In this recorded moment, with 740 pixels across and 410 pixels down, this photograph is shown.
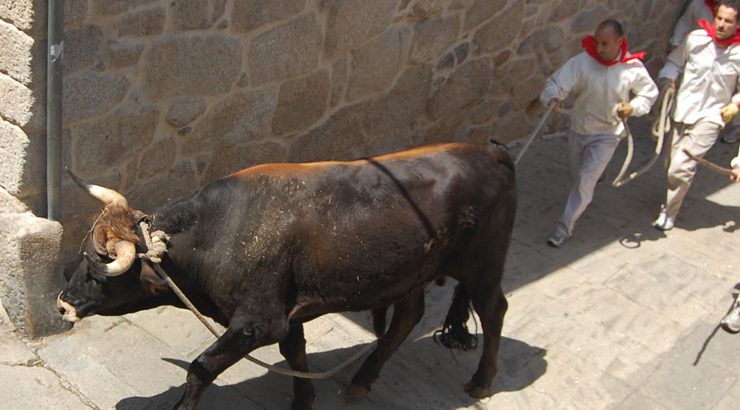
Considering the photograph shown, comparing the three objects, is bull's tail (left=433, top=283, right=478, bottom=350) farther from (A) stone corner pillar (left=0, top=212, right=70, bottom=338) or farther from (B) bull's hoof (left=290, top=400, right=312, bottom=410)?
(A) stone corner pillar (left=0, top=212, right=70, bottom=338)

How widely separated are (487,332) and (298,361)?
3.37ft

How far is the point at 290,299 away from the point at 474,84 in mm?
3543

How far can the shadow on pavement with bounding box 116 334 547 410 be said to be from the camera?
489cm

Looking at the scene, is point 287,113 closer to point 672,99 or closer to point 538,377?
point 538,377

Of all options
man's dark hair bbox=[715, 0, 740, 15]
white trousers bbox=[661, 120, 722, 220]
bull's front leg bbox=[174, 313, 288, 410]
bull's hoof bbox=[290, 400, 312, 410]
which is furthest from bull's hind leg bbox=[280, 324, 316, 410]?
man's dark hair bbox=[715, 0, 740, 15]

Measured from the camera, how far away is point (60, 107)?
471 centimetres

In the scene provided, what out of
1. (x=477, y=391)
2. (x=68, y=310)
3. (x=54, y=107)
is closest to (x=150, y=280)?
(x=68, y=310)

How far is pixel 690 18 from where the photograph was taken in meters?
9.18

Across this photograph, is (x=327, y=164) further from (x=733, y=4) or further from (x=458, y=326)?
(x=733, y=4)

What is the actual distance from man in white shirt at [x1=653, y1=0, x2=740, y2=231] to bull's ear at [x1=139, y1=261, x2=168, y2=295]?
446 centimetres

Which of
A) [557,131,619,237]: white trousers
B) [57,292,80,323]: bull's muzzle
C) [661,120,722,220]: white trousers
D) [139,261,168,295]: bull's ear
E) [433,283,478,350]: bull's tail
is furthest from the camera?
[661,120,722,220]: white trousers

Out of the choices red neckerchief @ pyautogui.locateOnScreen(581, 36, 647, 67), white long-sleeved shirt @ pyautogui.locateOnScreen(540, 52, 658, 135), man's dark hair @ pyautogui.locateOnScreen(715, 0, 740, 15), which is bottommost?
white long-sleeved shirt @ pyautogui.locateOnScreen(540, 52, 658, 135)

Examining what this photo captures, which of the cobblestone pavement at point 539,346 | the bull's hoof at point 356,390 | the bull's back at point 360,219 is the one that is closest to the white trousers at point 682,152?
the cobblestone pavement at point 539,346

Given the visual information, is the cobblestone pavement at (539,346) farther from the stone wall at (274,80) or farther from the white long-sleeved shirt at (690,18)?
the white long-sleeved shirt at (690,18)
